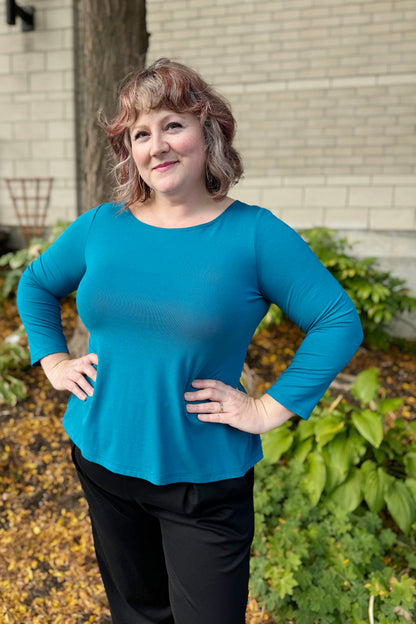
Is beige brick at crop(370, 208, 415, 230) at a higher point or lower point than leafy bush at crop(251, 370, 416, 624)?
higher

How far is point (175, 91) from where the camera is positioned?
3.95ft

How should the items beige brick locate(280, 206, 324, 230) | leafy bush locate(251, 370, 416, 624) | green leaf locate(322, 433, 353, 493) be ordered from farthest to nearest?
beige brick locate(280, 206, 324, 230) → green leaf locate(322, 433, 353, 493) → leafy bush locate(251, 370, 416, 624)

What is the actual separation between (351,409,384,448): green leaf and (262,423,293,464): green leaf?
41 cm

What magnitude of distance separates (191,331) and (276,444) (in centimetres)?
194

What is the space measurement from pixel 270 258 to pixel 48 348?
0.79 metres

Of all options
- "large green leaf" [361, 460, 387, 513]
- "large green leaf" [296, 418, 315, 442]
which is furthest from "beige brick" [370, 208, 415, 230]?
"large green leaf" [361, 460, 387, 513]

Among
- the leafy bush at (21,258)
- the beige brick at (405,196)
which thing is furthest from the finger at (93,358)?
the beige brick at (405,196)

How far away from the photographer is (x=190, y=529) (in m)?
1.27

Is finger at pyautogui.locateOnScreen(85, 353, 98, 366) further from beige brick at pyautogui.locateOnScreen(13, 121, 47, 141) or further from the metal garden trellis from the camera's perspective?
beige brick at pyautogui.locateOnScreen(13, 121, 47, 141)

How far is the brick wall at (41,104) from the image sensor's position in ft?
20.6

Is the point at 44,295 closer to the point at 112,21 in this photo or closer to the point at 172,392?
the point at 172,392

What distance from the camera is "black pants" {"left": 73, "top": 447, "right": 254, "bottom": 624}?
4.13 ft

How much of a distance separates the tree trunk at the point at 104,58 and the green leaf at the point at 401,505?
2489 millimetres

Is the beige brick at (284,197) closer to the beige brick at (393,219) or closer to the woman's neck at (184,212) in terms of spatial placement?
the beige brick at (393,219)
